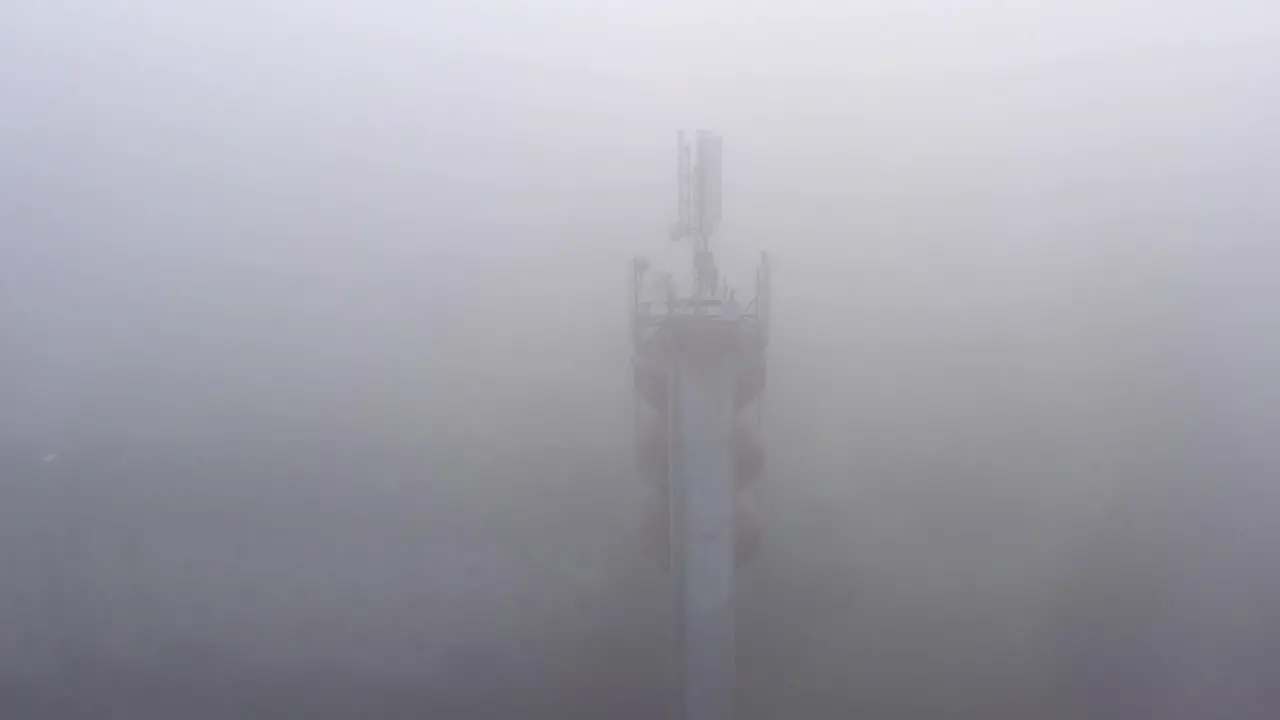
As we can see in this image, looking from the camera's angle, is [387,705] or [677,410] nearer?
[677,410]

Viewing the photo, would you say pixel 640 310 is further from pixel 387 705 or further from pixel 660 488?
pixel 387 705

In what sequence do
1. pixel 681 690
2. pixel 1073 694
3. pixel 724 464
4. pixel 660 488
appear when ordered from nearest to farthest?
pixel 724 464 → pixel 681 690 → pixel 660 488 → pixel 1073 694

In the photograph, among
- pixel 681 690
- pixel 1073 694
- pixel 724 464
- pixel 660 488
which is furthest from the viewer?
pixel 1073 694

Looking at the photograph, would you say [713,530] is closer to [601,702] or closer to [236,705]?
[601,702]

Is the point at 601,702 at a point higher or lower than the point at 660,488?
lower

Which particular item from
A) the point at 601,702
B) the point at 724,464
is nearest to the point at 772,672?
the point at 601,702

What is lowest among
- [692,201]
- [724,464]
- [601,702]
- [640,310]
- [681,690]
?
[601,702]
